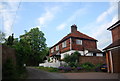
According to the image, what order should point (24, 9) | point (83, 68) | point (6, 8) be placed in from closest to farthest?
1. point (6, 8)
2. point (24, 9)
3. point (83, 68)

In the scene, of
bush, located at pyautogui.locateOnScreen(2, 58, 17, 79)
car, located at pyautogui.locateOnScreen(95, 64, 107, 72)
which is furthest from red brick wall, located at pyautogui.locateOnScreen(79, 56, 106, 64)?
bush, located at pyautogui.locateOnScreen(2, 58, 17, 79)

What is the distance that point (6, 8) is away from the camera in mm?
10258

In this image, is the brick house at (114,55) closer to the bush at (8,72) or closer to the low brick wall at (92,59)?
the low brick wall at (92,59)

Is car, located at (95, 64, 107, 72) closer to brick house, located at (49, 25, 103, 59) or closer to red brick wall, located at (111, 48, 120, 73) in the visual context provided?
red brick wall, located at (111, 48, 120, 73)

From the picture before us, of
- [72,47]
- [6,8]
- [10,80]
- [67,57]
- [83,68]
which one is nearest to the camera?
[10,80]

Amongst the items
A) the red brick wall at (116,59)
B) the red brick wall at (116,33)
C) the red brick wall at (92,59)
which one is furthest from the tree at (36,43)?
the red brick wall at (116,59)

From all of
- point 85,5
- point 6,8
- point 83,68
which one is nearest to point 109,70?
point 83,68

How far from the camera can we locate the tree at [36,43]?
119 ft

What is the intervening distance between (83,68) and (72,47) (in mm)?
8892

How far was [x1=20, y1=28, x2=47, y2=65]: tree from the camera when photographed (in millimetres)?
36375

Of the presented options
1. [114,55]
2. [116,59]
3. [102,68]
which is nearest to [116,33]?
[114,55]

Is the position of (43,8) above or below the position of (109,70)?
above

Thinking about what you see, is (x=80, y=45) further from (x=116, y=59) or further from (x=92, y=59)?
(x=116, y=59)

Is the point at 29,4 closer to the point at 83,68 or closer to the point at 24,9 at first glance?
the point at 24,9
